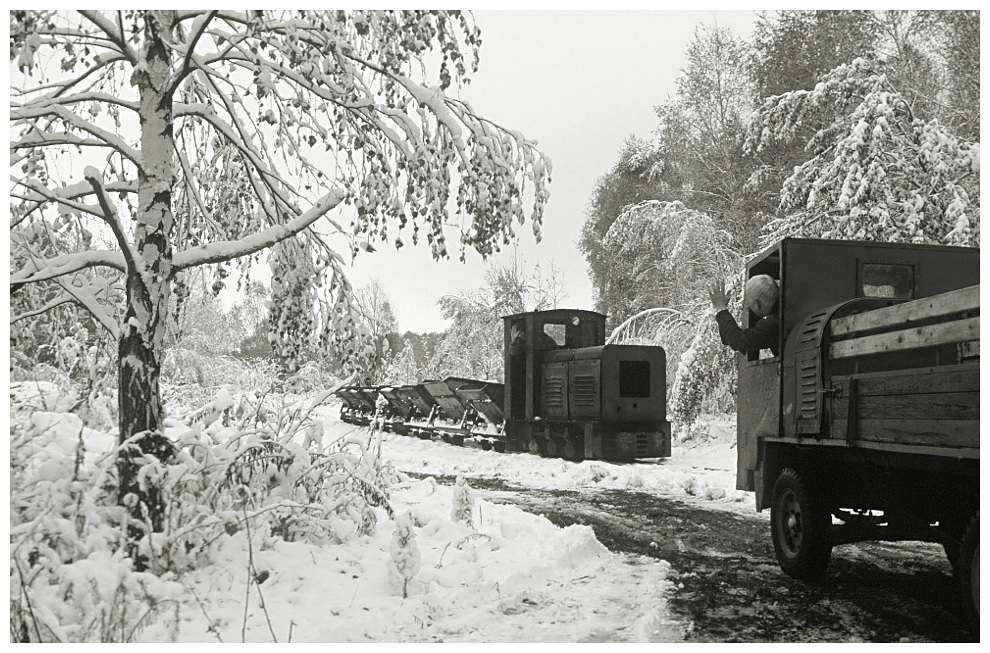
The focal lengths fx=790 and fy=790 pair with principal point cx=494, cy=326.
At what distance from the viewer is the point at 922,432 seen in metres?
3.98

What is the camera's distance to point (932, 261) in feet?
20.6

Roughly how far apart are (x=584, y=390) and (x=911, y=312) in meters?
11.1

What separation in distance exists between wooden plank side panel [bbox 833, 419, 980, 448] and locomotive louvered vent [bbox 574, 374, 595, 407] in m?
10.2

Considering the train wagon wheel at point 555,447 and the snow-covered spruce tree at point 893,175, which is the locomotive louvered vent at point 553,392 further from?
the snow-covered spruce tree at point 893,175

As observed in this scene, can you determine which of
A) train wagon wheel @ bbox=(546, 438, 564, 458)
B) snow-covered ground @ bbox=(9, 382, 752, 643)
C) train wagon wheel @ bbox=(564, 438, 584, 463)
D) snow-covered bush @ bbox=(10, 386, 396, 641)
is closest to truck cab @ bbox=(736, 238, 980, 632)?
snow-covered ground @ bbox=(9, 382, 752, 643)

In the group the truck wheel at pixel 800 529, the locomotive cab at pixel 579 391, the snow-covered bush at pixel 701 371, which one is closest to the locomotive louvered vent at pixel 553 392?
the locomotive cab at pixel 579 391

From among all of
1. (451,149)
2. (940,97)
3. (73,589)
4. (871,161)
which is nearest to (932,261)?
(451,149)

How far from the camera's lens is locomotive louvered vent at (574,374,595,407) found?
15.0m

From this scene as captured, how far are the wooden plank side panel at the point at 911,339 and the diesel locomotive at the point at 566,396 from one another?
8.95 metres

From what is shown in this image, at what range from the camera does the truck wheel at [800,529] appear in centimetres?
543

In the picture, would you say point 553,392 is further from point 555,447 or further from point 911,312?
point 911,312

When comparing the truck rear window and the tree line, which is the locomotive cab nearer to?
the tree line

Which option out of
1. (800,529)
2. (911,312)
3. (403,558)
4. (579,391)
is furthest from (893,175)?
(403,558)

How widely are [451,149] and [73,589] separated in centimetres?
359
